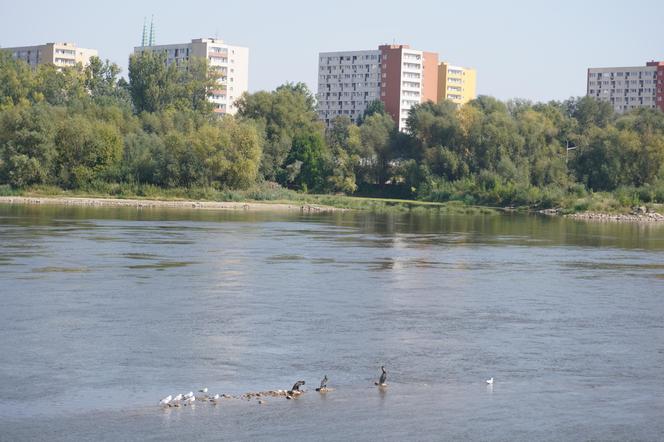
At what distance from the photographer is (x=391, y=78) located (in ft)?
612

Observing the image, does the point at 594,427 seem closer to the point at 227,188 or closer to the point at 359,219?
the point at 359,219

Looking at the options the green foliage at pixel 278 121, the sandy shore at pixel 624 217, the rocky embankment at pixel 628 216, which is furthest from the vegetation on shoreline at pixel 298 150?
the sandy shore at pixel 624 217

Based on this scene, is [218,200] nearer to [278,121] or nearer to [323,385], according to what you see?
[278,121]

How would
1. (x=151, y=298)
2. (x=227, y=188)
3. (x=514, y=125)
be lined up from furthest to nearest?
(x=514, y=125) → (x=227, y=188) → (x=151, y=298)

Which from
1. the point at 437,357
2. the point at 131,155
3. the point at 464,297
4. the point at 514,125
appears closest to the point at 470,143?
the point at 514,125

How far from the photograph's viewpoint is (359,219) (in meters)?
77.0

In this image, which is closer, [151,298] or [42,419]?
[42,419]

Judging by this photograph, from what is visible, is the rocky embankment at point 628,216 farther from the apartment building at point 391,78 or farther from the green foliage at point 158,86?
the apartment building at point 391,78

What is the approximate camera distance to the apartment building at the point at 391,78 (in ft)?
608

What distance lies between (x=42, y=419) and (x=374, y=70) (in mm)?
180843

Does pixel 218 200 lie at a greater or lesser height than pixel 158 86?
lesser

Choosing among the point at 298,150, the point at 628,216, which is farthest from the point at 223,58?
the point at 628,216

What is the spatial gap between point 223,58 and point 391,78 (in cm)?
3288

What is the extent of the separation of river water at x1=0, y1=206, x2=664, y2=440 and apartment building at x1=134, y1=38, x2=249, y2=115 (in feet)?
485
